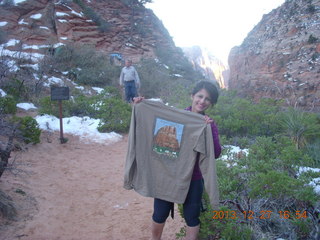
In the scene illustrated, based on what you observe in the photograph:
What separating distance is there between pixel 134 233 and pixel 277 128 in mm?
4393

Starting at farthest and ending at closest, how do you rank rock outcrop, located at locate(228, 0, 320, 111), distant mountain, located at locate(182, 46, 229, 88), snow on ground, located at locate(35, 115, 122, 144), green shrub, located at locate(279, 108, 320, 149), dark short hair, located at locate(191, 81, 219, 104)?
1. distant mountain, located at locate(182, 46, 229, 88)
2. rock outcrop, located at locate(228, 0, 320, 111)
3. snow on ground, located at locate(35, 115, 122, 144)
4. green shrub, located at locate(279, 108, 320, 149)
5. dark short hair, located at locate(191, 81, 219, 104)

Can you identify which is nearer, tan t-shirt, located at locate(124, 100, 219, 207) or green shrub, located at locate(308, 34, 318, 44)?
tan t-shirt, located at locate(124, 100, 219, 207)

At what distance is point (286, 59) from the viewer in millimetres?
10234

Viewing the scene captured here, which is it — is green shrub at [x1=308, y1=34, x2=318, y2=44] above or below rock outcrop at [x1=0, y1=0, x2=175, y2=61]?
below

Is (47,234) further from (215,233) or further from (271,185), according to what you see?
(271,185)

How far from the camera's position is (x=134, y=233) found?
318 cm

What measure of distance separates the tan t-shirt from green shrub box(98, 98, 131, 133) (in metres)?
5.34

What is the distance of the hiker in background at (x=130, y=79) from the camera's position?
356 inches

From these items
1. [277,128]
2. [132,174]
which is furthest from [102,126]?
[132,174]

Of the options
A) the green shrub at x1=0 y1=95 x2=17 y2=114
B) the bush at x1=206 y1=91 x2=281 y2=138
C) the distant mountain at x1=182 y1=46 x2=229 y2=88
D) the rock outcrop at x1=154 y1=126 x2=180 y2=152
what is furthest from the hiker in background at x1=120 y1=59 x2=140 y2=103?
the distant mountain at x1=182 y1=46 x2=229 y2=88

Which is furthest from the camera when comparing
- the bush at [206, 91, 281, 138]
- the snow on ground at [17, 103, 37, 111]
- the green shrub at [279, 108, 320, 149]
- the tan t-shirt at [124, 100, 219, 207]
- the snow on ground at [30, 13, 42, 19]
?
the snow on ground at [30, 13, 42, 19]

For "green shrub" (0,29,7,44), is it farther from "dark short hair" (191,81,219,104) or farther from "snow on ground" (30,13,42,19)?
"dark short hair" (191,81,219,104)

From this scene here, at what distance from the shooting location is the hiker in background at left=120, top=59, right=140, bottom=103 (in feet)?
29.7
